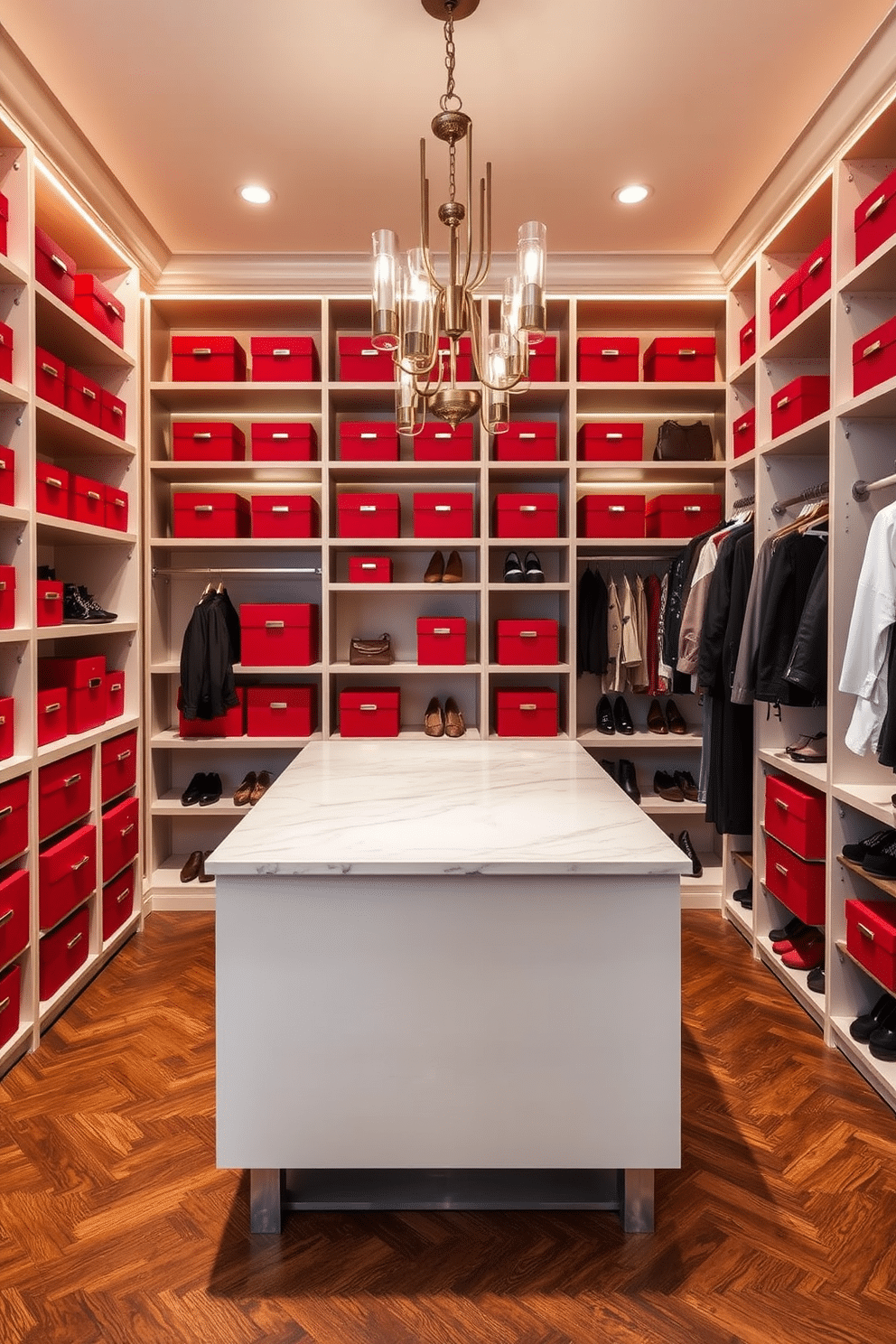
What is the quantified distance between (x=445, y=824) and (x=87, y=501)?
2.14 meters

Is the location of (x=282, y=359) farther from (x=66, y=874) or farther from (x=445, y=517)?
(x=66, y=874)

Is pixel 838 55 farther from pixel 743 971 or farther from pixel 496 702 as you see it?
pixel 743 971

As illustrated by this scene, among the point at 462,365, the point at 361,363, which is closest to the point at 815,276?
the point at 462,365

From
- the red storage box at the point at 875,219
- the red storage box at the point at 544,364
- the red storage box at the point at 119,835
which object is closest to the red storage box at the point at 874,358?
the red storage box at the point at 875,219

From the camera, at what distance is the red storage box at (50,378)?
8.96 ft

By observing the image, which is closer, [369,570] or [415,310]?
[415,310]

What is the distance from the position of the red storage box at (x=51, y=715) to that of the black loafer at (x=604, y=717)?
2.39 metres

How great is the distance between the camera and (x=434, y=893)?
1596 mm

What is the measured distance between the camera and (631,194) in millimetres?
3264

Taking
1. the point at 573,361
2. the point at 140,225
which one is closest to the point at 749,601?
the point at 573,361

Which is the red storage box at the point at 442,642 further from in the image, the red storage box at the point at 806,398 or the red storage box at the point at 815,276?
the red storage box at the point at 815,276

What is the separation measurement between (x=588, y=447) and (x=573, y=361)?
0.40 metres

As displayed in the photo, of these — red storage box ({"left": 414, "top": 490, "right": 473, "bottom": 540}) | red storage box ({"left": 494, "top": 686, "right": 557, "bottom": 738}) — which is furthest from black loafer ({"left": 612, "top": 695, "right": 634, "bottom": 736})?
red storage box ({"left": 414, "top": 490, "right": 473, "bottom": 540})

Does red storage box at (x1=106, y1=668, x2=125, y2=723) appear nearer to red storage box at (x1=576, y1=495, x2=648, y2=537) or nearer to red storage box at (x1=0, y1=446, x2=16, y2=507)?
red storage box at (x1=0, y1=446, x2=16, y2=507)
